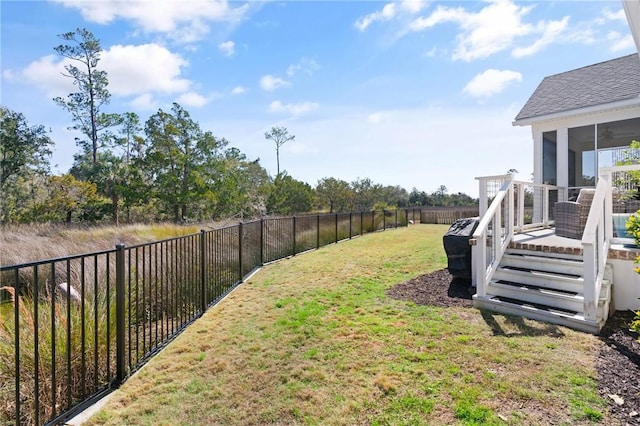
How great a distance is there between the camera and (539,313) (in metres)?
3.82

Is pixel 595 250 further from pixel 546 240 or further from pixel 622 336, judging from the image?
pixel 546 240

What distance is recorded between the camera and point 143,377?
2914mm

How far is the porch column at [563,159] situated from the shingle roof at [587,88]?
58cm

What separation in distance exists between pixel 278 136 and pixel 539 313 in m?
29.1

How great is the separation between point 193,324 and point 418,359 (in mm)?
2743

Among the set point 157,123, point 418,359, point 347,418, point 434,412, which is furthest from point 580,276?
point 157,123

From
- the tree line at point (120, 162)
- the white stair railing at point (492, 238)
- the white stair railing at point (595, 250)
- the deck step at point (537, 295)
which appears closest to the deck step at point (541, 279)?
the deck step at point (537, 295)

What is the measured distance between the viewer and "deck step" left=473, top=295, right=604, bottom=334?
11.5ft

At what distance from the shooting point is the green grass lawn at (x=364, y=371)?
228 cm

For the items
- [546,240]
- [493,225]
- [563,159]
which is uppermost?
[563,159]

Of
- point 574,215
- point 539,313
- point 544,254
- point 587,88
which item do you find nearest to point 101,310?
point 539,313

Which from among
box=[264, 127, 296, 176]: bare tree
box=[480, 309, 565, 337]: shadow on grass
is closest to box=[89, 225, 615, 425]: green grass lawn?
box=[480, 309, 565, 337]: shadow on grass

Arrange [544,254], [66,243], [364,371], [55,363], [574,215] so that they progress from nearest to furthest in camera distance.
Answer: [55,363]
[364,371]
[544,254]
[574,215]
[66,243]

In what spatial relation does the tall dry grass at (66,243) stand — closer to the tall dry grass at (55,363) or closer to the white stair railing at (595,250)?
the tall dry grass at (55,363)
